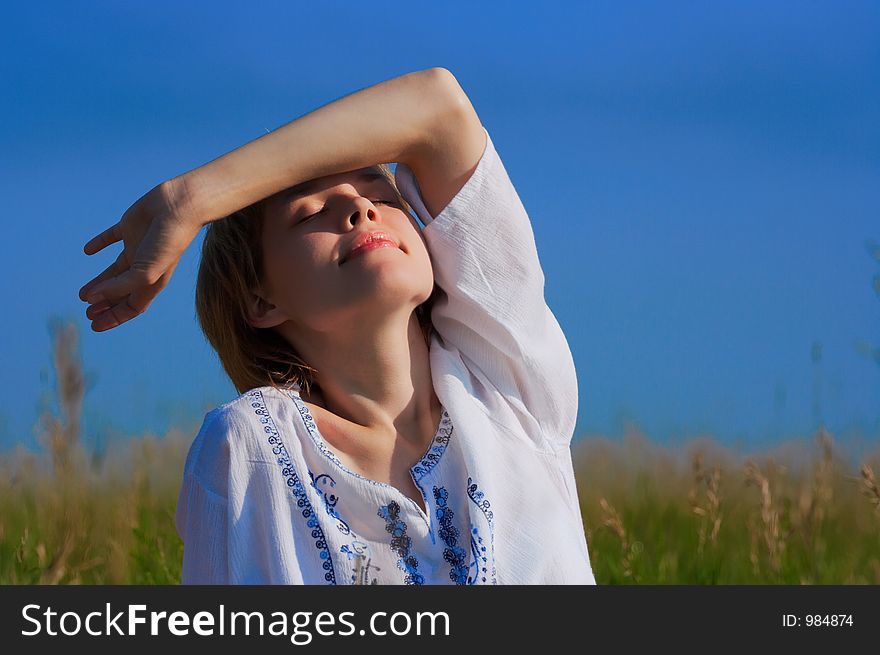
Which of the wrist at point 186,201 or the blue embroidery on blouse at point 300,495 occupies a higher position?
the wrist at point 186,201

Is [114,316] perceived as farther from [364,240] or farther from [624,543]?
[624,543]

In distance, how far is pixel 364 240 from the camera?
224 centimetres

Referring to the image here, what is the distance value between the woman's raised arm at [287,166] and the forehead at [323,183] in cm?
7

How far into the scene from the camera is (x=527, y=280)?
2.46 metres

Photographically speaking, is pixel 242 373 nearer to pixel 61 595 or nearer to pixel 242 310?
pixel 242 310

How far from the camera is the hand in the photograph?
83.4 inches

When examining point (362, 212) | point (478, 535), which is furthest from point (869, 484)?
point (362, 212)

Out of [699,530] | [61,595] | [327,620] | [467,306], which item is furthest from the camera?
[699,530]

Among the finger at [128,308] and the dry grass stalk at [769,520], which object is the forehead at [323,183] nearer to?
the finger at [128,308]

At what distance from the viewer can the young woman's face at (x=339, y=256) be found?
7.30 ft

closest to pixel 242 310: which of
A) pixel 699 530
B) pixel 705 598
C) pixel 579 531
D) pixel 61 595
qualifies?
pixel 61 595

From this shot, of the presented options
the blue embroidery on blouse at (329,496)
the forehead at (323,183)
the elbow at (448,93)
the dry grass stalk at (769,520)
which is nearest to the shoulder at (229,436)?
the blue embroidery on blouse at (329,496)

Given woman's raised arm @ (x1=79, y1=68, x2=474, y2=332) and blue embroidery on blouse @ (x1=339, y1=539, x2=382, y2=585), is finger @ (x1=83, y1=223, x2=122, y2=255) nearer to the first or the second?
woman's raised arm @ (x1=79, y1=68, x2=474, y2=332)

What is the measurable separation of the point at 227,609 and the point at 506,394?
2.69ft
